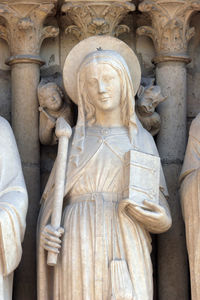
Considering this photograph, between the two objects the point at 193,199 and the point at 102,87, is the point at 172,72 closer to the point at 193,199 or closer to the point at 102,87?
the point at 102,87

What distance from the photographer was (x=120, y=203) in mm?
10469

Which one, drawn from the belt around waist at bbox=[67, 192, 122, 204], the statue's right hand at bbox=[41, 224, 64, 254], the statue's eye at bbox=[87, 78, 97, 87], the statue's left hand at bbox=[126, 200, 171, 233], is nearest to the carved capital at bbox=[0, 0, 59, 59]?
the statue's eye at bbox=[87, 78, 97, 87]

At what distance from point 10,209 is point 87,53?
55.3 inches

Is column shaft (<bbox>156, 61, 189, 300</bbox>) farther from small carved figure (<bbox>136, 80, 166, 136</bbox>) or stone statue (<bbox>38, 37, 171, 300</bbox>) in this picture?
stone statue (<bbox>38, 37, 171, 300</bbox>)

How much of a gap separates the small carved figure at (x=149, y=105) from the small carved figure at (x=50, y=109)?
0.53 metres

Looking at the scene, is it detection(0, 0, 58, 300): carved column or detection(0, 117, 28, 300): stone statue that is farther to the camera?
detection(0, 0, 58, 300): carved column

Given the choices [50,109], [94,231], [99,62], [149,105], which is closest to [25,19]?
[50,109]

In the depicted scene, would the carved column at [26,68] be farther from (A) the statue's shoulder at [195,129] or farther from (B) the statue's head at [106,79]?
(A) the statue's shoulder at [195,129]

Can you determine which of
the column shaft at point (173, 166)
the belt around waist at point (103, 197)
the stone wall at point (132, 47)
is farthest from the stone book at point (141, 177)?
the stone wall at point (132, 47)

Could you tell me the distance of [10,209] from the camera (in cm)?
1046

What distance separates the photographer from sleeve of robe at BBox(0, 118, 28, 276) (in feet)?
34.0

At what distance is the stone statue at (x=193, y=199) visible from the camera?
10547mm

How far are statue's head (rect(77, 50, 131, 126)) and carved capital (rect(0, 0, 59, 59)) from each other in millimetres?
680

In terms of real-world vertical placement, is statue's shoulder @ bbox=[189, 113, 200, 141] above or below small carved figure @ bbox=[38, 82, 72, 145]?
below
